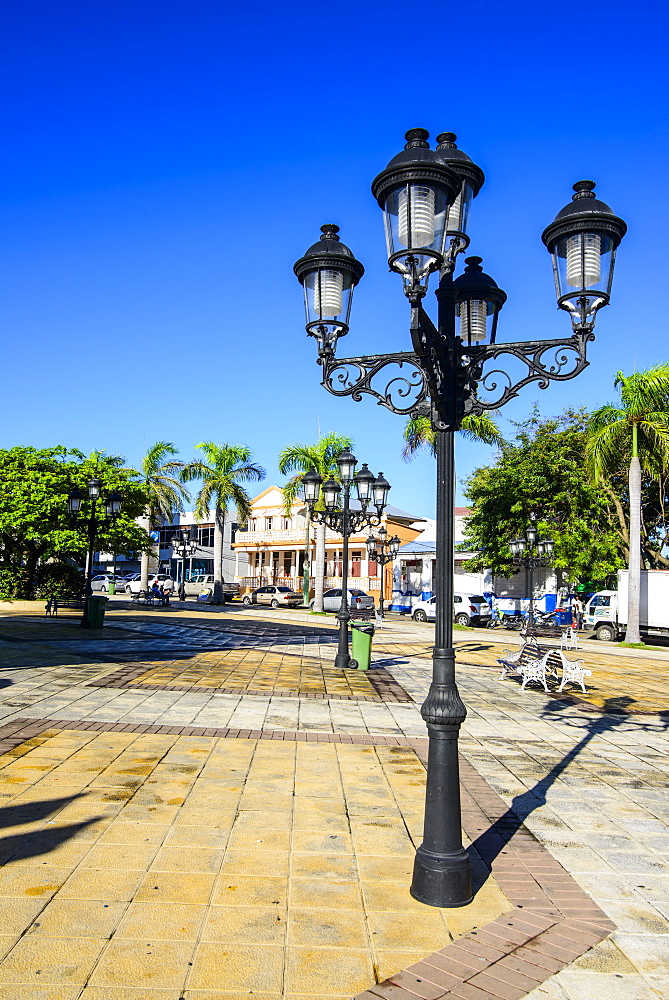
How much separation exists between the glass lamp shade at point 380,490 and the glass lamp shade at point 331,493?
0.85m

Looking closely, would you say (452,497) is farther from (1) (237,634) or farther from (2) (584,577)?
(2) (584,577)

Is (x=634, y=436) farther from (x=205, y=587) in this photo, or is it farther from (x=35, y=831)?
→ (x=205, y=587)

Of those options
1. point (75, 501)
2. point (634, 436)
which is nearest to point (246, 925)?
point (75, 501)

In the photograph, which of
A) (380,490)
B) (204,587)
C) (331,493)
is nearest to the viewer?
(380,490)

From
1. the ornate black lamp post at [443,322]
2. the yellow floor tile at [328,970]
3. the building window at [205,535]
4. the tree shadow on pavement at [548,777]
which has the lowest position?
the tree shadow on pavement at [548,777]

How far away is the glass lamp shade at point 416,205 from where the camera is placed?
399 centimetres

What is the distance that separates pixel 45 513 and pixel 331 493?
49.6ft

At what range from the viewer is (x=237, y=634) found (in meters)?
21.6

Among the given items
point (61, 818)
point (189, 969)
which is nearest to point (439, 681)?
point (189, 969)

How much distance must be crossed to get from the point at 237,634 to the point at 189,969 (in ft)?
60.4

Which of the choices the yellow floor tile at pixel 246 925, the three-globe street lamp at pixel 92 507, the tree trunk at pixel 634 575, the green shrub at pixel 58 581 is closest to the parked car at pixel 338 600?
the green shrub at pixel 58 581

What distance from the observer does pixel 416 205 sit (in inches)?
160

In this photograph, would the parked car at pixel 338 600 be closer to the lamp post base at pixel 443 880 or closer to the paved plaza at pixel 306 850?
the paved plaza at pixel 306 850

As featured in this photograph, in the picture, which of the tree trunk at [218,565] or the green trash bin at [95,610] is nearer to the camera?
the green trash bin at [95,610]
